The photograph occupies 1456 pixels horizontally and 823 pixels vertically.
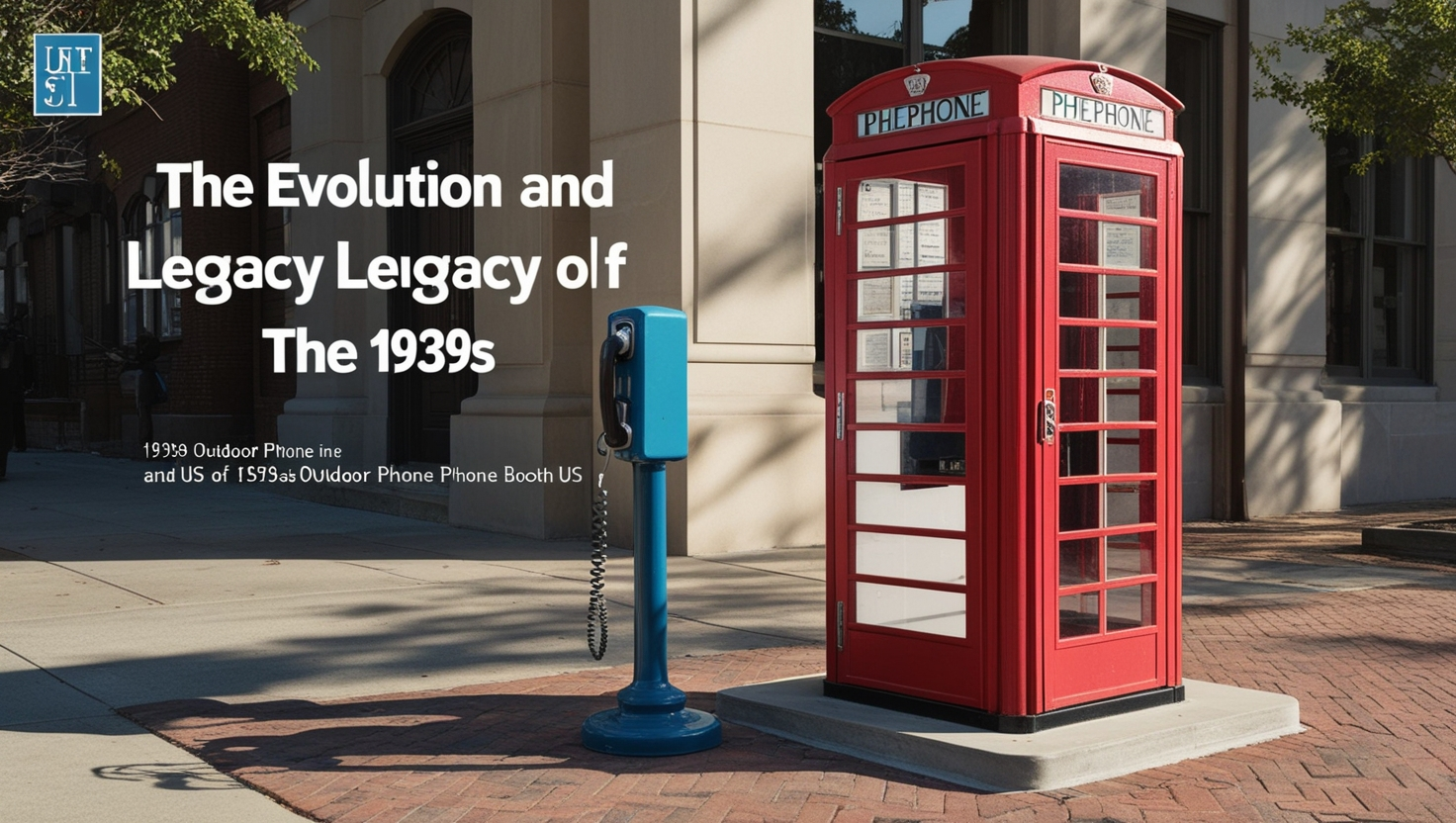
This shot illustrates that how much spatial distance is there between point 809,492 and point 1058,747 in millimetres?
6595

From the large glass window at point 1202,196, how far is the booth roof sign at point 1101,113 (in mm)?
9764

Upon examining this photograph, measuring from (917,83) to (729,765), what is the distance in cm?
259

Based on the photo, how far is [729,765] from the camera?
503cm

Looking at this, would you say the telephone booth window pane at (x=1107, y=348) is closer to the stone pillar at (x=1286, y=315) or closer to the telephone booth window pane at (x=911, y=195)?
the telephone booth window pane at (x=911, y=195)

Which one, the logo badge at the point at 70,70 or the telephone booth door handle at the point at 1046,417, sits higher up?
the logo badge at the point at 70,70

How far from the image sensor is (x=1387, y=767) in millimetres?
5020

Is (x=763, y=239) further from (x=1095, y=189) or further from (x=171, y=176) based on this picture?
(x=171, y=176)

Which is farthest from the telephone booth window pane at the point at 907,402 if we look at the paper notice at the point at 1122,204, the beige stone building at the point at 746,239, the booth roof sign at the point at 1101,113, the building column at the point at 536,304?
the building column at the point at 536,304

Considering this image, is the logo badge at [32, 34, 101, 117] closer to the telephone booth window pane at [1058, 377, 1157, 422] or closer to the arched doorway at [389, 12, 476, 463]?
the arched doorway at [389, 12, 476, 463]

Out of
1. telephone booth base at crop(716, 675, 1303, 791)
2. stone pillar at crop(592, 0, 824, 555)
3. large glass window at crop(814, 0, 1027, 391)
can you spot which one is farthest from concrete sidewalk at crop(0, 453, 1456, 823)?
large glass window at crop(814, 0, 1027, 391)

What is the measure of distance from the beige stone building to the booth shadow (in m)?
4.79

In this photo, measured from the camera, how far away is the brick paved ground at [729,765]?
4.50 m

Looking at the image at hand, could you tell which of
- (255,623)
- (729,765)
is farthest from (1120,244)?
(255,623)

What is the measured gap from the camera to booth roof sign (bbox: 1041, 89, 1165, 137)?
16.6 ft
